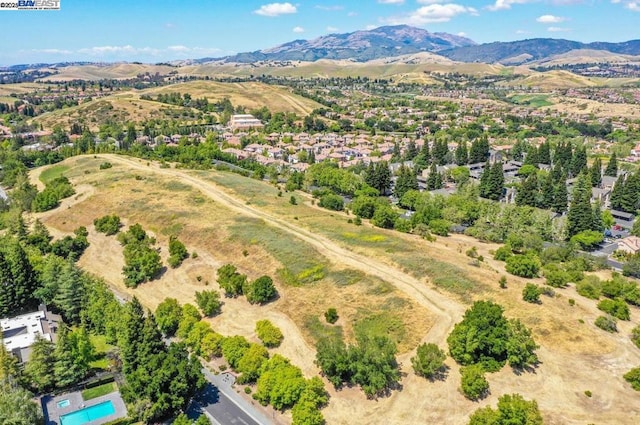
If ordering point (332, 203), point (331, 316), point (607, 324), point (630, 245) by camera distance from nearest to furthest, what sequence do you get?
1. point (607, 324)
2. point (331, 316)
3. point (630, 245)
4. point (332, 203)

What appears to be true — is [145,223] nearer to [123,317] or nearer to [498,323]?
[123,317]

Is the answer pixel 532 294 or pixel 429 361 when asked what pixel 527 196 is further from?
pixel 429 361

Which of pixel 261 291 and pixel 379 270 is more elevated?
pixel 379 270

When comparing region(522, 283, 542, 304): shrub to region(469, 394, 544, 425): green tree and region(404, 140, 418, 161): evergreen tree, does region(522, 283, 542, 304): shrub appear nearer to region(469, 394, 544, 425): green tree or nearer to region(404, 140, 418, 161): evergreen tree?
region(469, 394, 544, 425): green tree

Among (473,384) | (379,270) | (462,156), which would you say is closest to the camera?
(473,384)

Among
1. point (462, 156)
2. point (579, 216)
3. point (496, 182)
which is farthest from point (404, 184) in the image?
point (462, 156)

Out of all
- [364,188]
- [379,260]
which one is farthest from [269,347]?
[364,188]
